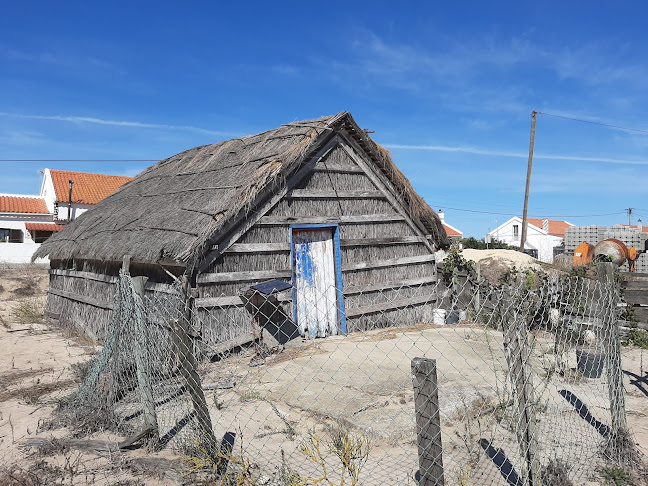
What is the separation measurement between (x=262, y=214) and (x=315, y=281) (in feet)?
6.24

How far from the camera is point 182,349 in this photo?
13.8 ft

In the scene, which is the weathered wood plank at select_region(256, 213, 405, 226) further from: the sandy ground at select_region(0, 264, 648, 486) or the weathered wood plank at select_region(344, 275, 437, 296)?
the sandy ground at select_region(0, 264, 648, 486)

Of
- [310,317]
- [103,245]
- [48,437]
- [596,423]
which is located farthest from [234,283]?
[596,423]

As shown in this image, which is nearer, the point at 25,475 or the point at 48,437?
the point at 25,475

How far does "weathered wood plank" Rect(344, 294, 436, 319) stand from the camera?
423 inches

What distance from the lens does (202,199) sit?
9414 millimetres

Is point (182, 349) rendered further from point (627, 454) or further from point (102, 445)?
point (627, 454)

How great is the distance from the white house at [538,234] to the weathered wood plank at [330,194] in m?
40.3

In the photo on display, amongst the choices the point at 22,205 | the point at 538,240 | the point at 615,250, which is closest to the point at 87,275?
the point at 615,250

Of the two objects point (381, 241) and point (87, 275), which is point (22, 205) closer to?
point (87, 275)

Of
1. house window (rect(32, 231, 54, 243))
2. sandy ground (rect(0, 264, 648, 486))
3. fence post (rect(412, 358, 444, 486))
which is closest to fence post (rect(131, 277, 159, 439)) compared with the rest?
sandy ground (rect(0, 264, 648, 486))

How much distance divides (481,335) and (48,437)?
791 centimetres

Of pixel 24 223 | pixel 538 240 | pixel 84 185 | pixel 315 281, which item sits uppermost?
pixel 84 185

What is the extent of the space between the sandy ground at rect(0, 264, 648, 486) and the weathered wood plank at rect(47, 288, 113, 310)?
1112 mm
